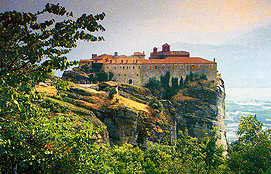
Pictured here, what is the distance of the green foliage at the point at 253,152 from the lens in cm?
1969

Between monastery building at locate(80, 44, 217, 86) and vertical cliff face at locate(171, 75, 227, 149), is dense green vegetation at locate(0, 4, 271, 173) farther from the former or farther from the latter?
monastery building at locate(80, 44, 217, 86)

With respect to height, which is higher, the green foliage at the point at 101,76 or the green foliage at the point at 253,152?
the green foliage at the point at 101,76

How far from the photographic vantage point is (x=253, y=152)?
802 inches

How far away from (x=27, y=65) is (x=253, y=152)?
20171mm

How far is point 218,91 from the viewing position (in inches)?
2709

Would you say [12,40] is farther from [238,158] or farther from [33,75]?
[238,158]

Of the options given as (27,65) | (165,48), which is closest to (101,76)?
(165,48)

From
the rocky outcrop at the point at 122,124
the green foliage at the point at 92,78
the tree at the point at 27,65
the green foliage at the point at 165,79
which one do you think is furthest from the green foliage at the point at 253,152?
the green foliage at the point at 92,78

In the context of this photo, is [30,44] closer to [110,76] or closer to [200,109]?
[110,76]

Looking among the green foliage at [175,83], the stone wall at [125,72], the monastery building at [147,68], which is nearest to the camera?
the stone wall at [125,72]

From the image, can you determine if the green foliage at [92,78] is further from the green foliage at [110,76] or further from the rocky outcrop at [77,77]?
the green foliage at [110,76]

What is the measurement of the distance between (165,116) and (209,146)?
19.7m

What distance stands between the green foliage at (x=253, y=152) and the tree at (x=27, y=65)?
17.8 meters

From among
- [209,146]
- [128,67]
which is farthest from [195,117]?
[209,146]
